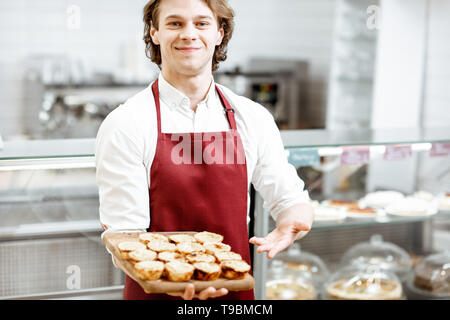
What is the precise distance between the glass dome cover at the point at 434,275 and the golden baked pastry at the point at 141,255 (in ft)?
5.59

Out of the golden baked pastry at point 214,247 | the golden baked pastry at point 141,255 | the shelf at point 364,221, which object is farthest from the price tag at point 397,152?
the golden baked pastry at point 141,255

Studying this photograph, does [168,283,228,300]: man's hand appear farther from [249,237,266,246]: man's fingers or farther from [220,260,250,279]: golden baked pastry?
[249,237,266,246]: man's fingers

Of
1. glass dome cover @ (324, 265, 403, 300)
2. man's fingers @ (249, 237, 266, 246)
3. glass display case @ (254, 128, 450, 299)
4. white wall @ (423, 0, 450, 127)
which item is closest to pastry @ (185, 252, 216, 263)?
man's fingers @ (249, 237, 266, 246)

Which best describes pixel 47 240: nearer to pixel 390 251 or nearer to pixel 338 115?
pixel 390 251

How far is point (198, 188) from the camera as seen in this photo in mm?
Answer: 1788

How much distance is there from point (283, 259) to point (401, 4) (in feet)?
9.20

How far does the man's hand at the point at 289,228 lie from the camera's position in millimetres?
1727

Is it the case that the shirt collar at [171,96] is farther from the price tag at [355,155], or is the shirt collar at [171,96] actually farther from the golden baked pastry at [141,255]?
the price tag at [355,155]

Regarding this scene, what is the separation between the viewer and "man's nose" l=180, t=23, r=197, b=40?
5.60 ft

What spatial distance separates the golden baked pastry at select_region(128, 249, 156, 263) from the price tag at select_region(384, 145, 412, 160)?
1353 mm

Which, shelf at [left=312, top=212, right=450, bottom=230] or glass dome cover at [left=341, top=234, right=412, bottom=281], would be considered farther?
glass dome cover at [left=341, top=234, right=412, bottom=281]

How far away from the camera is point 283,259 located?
286cm

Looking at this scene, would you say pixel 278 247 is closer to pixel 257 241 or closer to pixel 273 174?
pixel 257 241
